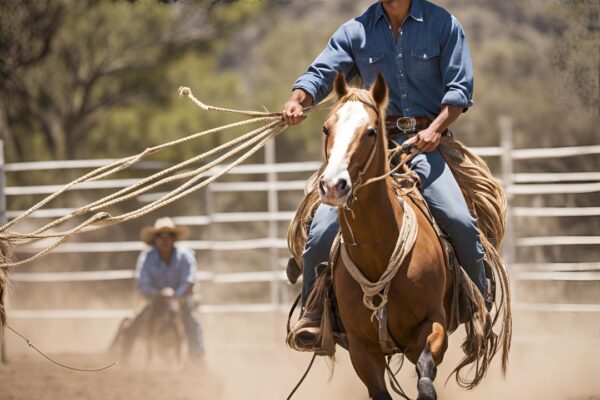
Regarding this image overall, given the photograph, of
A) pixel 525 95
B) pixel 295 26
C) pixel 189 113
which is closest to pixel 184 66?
pixel 189 113

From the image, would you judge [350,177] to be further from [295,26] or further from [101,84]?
[295,26]

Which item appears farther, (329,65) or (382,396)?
(329,65)

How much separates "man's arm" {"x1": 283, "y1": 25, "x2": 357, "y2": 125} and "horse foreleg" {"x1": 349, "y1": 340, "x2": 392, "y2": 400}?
4.03 ft

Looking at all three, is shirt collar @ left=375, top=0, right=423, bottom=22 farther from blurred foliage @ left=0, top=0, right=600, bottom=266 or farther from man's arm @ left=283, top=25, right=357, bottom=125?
blurred foliage @ left=0, top=0, right=600, bottom=266

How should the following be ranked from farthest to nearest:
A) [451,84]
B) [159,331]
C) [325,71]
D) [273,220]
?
[273,220] → [159,331] → [325,71] → [451,84]

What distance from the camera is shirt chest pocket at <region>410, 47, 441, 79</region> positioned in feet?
17.6

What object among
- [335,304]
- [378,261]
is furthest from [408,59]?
[335,304]

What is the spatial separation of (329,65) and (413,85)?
441mm

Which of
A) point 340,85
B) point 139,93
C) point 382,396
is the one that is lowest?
point 382,396

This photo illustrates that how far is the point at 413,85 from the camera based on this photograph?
215 inches

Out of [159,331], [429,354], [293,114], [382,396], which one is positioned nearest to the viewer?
[429,354]

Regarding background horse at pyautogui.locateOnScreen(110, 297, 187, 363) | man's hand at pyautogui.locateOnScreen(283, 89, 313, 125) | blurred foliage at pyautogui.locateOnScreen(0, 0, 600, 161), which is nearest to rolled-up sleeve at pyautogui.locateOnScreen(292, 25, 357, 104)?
man's hand at pyautogui.locateOnScreen(283, 89, 313, 125)

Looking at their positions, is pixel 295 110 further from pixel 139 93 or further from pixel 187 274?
pixel 139 93

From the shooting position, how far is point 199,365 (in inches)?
385
